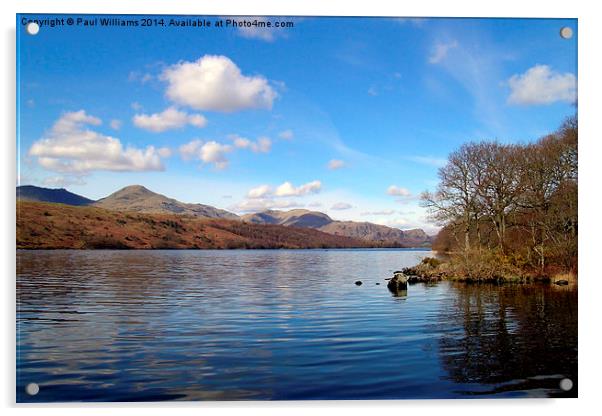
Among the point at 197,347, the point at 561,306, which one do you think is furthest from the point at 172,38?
the point at 561,306

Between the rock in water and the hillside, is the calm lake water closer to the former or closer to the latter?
the hillside

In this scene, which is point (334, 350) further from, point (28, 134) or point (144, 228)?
point (144, 228)

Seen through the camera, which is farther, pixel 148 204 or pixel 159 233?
pixel 159 233

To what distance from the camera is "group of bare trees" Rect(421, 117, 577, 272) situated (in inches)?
612

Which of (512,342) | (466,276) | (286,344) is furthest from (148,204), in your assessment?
(466,276)

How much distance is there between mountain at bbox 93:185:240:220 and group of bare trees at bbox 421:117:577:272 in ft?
22.6

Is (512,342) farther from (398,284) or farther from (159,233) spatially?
(159,233)

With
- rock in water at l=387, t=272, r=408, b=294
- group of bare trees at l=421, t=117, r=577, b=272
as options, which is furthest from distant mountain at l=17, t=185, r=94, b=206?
rock in water at l=387, t=272, r=408, b=294

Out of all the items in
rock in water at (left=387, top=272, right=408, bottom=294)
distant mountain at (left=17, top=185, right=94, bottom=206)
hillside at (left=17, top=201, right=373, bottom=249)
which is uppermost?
distant mountain at (left=17, top=185, right=94, bottom=206)

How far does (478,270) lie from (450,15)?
2042 centimetres

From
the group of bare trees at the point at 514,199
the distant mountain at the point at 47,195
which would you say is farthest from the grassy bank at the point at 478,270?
the distant mountain at the point at 47,195

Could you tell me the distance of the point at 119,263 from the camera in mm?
32094

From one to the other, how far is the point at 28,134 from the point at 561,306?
51.2 ft

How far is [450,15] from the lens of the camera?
9875 millimetres
